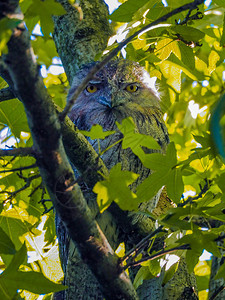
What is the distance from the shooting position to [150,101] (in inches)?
134

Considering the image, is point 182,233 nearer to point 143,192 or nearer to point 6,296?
point 143,192

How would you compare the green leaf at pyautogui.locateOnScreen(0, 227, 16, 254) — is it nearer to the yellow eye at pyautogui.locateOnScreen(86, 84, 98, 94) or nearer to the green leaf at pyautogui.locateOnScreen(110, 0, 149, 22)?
the green leaf at pyautogui.locateOnScreen(110, 0, 149, 22)

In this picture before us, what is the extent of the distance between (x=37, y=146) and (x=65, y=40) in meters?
1.92

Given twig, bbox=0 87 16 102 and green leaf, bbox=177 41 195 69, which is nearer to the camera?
twig, bbox=0 87 16 102

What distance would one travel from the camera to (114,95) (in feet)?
10.4

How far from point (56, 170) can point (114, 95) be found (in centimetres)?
178

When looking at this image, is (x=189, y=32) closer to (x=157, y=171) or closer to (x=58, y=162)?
(x=157, y=171)

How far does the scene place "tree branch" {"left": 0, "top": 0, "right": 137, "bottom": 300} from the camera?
1.28 m


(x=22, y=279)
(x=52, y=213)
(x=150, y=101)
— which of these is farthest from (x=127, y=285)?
(x=150, y=101)

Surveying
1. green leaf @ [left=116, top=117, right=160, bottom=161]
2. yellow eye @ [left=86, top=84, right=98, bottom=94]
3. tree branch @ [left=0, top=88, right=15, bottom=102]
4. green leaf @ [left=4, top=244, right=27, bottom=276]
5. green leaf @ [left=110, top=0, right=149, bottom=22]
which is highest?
yellow eye @ [left=86, top=84, right=98, bottom=94]

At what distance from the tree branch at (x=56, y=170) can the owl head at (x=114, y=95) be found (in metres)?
1.61

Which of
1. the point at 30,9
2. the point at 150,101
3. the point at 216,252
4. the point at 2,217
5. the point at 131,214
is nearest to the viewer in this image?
the point at 30,9

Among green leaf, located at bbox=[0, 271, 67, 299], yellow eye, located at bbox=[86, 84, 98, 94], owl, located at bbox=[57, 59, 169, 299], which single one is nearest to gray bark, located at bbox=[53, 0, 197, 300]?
owl, located at bbox=[57, 59, 169, 299]

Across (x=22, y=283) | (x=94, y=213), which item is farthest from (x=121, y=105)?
(x=22, y=283)
